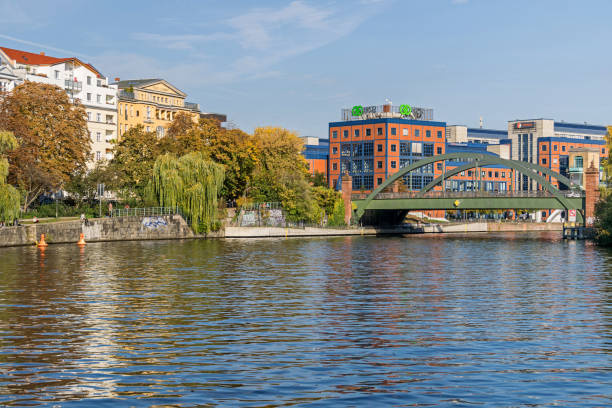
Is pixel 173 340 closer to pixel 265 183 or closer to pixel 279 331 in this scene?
pixel 279 331

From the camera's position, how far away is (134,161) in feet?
356

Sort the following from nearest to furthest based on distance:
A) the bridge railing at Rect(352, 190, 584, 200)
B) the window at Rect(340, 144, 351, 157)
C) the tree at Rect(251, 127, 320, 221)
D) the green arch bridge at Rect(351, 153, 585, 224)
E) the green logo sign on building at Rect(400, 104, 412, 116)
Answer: the green arch bridge at Rect(351, 153, 585, 224), the bridge railing at Rect(352, 190, 584, 200), the tree at Rect(251, 127, 320, 221), the green logo sign on building at Rect(400, 104, 412, 116), the window at Rect(340, 144, 351, 157)

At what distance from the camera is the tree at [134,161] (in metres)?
106

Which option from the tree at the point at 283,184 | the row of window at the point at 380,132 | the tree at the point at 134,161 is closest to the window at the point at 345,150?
the row of window at the point at 380,132

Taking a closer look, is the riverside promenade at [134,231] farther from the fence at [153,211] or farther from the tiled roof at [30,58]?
the tiled roof at [30,58]

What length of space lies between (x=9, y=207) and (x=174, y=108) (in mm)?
85157

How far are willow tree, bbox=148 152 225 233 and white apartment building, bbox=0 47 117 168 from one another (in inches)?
960

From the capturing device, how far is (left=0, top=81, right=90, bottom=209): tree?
90.1 metres

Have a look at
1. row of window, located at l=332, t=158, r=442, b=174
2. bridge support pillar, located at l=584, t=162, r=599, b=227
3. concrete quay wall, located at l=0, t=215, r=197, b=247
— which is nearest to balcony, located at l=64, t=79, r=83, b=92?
concrete quay wall, located at l=0, t=215, r=197, b=247

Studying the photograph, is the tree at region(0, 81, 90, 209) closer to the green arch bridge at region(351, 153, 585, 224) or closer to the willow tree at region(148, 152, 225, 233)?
the willow tree at region(148, 152, 225, 233)

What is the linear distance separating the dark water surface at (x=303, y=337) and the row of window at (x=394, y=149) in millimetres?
126476

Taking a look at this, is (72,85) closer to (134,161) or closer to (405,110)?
(134,161)

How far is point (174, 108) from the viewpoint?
16188 cm

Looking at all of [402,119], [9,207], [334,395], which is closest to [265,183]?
[9,207]
